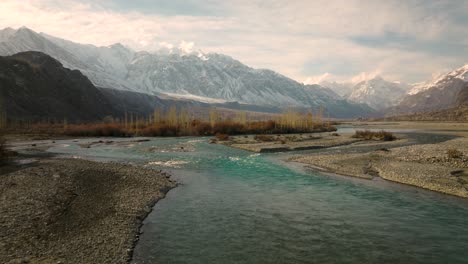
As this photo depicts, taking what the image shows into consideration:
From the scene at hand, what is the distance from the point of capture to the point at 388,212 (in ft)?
82.4

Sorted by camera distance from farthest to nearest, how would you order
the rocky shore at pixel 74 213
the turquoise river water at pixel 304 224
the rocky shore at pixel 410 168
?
the rocky shore at pixel 410 168
the turquoise river water at pixel 304 224
the rocky shore at pixel 74 213

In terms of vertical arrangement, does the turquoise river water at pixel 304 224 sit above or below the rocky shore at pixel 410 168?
below

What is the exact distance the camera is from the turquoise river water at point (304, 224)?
17.8 m

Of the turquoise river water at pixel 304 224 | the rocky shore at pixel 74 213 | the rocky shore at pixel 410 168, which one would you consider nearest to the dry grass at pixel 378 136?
the rocky shore at pixel 410 168

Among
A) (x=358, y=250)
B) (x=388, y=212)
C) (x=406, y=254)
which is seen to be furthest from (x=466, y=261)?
(x=388, y=212)

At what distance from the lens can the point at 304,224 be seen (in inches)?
885

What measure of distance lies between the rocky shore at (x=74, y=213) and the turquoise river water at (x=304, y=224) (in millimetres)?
1460

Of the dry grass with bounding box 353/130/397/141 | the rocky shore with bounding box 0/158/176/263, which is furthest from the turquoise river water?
the dry grass with bounding box 353/130/397/141

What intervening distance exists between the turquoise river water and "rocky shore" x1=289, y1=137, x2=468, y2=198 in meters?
2.56

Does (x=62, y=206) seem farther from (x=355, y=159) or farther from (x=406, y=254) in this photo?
(x=355, y=159)

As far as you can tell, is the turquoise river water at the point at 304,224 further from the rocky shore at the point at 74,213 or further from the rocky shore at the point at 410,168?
the rocky shore at the point at 410,168

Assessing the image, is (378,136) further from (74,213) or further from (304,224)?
(74,213)

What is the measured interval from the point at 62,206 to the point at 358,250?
64.0ft

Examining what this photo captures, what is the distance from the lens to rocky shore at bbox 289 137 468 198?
3341cm
